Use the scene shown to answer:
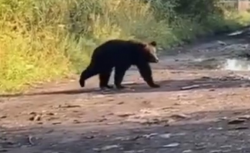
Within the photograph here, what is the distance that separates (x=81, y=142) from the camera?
8969 mm

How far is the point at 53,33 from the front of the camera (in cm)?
1925

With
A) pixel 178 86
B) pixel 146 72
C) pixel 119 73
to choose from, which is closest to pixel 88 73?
pixel 119 73

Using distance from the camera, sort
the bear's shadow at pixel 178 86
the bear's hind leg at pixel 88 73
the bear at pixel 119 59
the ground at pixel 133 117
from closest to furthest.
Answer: the ground at pixel 133 117, the bear's shadow at pixel 178 86, the bear at pixel 119 59, the bear's hind leg at pixel 88 73

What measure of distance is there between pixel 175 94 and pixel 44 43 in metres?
5.63

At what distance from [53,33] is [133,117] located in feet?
28.8

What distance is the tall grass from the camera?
16203 millimetres

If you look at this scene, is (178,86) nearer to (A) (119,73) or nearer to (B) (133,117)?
Result: (A) (119,73)

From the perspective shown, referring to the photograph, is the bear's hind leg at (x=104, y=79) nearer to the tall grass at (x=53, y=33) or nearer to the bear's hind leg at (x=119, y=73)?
the bear's hind leg at (x=119, y=73)

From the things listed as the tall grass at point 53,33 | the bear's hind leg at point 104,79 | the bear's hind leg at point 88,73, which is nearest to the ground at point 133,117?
the bear's hind leg at point 88,73

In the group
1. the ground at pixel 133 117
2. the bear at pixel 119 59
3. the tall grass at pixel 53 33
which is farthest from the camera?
the tall grass at pixel 53 33

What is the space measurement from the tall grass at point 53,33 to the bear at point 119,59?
1502mm

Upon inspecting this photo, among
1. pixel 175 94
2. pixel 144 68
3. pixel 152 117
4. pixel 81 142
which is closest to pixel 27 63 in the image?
pixel 144 68

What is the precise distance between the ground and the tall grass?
0.67 metres

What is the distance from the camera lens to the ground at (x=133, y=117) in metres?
8.66
